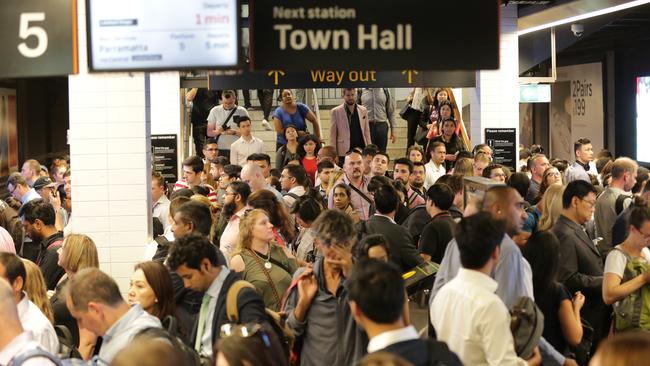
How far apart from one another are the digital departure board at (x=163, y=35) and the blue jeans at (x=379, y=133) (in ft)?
34.1

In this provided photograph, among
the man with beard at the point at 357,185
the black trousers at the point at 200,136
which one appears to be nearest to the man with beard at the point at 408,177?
the man with beard at the point at 357,185

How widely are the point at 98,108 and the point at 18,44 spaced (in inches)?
148

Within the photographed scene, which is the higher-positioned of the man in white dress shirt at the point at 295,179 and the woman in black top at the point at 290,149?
the woman in black top at the point at 290,149

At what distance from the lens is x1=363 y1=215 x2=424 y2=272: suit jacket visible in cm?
749

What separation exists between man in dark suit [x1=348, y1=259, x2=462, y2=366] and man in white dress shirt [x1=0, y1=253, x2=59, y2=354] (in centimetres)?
185

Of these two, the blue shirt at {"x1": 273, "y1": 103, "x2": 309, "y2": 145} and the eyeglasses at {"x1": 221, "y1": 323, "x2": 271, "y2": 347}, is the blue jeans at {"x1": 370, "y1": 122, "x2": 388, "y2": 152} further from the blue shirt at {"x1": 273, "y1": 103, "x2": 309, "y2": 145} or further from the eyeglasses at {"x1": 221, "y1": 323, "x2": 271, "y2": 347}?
the eyeglasses at {"x1": 221, "y1": 323, "x2": 271, "y2": 347}

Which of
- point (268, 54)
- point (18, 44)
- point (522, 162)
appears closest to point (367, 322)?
point (268, 54)

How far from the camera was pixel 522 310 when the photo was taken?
5.09m

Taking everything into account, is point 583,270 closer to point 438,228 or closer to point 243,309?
point 438,228

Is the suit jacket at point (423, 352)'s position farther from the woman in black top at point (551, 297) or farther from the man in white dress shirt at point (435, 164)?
the man in white dress shirt at point (435, 164)

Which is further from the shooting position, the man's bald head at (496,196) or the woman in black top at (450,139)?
the woman in black top at (450,139)

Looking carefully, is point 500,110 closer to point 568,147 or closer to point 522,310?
point 522,310

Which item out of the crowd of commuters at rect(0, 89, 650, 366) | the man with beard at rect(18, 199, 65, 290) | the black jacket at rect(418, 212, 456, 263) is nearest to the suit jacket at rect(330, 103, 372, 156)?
the crowd of commuters at rect(0, 89, 650, 366)

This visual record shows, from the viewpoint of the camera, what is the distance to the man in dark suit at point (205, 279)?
535cm
